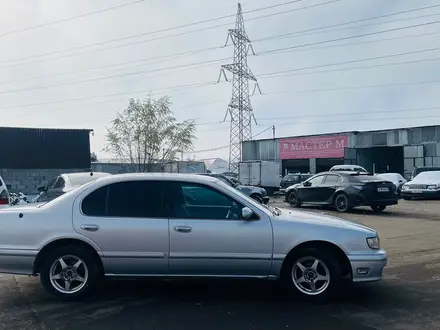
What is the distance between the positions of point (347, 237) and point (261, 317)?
4.69ft

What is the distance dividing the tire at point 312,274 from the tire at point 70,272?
227 cm

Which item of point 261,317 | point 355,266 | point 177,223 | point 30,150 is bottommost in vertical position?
point 261,317

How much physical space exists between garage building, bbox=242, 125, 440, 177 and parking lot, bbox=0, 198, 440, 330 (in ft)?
110

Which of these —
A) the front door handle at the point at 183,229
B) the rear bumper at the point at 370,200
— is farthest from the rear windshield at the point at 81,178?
the rear bumper at the point at 370,200

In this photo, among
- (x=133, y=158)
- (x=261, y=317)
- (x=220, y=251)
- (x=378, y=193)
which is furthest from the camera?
(x=133, y=158)

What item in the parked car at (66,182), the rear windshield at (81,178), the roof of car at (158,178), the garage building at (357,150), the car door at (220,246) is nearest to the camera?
the car door at (220,246)

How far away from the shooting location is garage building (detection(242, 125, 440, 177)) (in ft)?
126

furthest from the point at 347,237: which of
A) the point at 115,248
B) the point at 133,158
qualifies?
the point at 133,158

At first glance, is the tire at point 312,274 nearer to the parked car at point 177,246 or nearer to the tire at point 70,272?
the parked car at point 177,246

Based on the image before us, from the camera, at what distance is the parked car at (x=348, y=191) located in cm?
1688

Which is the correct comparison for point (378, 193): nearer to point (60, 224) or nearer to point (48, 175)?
point (60, 224)

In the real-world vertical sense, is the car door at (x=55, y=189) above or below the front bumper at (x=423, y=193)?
above

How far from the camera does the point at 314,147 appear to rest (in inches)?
1779

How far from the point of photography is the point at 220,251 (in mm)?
5766
